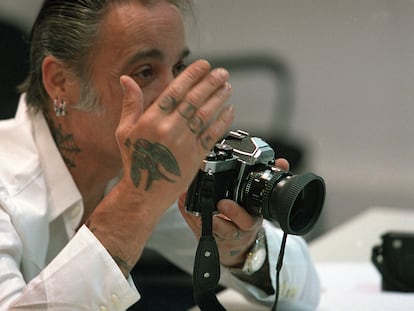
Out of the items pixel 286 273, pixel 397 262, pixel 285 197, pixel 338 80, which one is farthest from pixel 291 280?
pixel 338 80

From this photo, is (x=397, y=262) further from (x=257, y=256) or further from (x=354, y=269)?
(x=257, y=256)

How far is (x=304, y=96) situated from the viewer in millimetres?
2637

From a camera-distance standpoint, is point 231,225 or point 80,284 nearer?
point 80,284

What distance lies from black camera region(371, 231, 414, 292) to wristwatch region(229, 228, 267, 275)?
0.26m

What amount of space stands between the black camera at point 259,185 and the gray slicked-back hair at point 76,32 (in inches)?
10.1

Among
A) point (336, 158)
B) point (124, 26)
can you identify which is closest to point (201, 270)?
point (124, 26)

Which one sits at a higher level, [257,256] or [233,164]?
[233,164]

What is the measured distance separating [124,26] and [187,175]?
32 centimetres

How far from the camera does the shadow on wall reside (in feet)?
6.40

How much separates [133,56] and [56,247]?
0.29 metres

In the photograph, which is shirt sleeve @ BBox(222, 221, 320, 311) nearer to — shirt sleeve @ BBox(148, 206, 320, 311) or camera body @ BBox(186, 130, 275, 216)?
shirt sleeve @ BBox(148, 206, 320, 311)

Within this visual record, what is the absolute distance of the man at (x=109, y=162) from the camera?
812 millimetres

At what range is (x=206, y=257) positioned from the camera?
36.4 inches

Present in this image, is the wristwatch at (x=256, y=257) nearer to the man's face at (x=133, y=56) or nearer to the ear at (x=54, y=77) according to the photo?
the man's face at (x=133, y=56)
